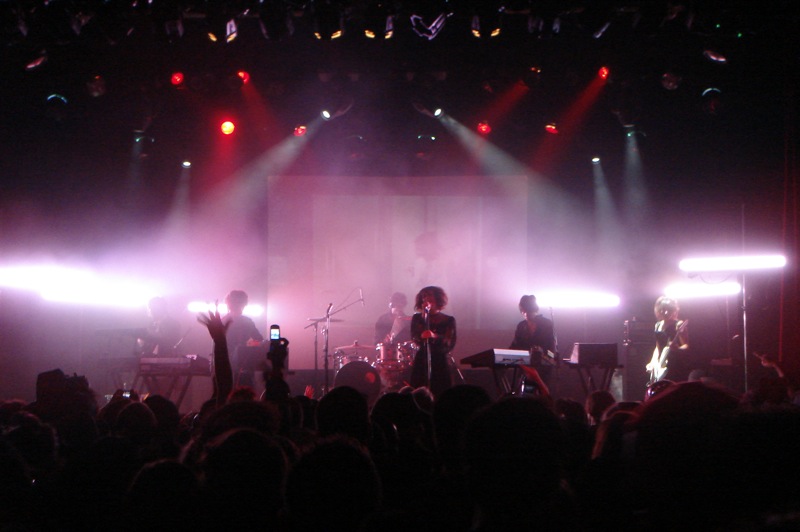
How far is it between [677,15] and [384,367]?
6.21 metres

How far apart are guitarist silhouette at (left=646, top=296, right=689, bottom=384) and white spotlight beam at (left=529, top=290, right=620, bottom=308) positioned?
6.78 ft

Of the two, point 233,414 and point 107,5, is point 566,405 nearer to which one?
point 233,414

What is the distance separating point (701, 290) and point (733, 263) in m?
1.21

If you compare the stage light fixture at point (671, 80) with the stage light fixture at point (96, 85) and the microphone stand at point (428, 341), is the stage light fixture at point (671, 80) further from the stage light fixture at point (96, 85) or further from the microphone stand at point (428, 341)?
the stage light fixture at point (96, 85)

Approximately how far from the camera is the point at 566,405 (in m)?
5.11

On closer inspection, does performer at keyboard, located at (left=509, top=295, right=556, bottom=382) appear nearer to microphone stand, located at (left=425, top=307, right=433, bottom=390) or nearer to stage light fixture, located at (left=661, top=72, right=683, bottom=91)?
microphone stand, located at (left=425, top=307, right=433, bottom=390)

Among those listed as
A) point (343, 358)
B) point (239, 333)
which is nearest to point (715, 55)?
point (343, 358)

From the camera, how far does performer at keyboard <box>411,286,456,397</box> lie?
8.40 m

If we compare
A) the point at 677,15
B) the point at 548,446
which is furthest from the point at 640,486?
the point at 677,15

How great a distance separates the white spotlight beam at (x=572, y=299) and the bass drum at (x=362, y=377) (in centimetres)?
457

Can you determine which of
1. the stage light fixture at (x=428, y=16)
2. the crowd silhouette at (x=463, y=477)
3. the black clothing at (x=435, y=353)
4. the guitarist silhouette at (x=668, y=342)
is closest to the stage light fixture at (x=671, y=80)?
the guitarist silhouette at (x=668, y=342)

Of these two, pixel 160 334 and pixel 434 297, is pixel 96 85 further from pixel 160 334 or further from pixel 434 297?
pixel 434 297

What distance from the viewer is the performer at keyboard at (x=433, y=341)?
27.6ft

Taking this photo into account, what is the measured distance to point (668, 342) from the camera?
11.4m
